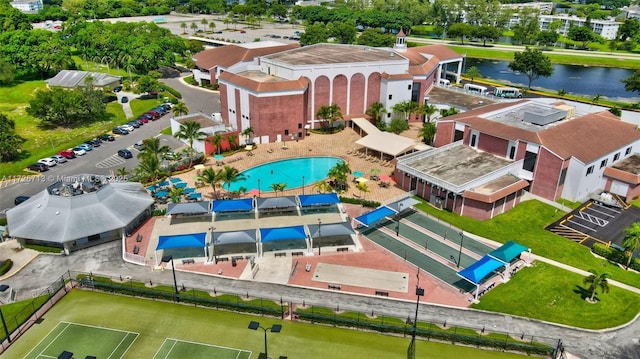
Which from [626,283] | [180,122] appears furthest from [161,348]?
[180,122]

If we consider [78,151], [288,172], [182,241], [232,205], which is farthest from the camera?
[78,151]

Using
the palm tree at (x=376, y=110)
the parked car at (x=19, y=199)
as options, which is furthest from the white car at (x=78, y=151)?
the palm tree at (x=376, y=110)

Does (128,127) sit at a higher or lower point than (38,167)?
higher

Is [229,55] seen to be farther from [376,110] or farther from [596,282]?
[596,282]

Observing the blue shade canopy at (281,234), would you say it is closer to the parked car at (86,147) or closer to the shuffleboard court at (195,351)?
the shuffleboard court at (195,351)

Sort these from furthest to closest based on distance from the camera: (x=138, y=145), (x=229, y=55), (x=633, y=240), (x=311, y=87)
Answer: (x=229, y=55)
(x=311, y=87)
(x=138, y=145)
(x=633, y=240)

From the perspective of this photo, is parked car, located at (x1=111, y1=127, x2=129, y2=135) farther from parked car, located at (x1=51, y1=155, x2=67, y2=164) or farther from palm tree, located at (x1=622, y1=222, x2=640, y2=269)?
palm tree, located at (x1=622, y1=222, x2=640, y2=269)

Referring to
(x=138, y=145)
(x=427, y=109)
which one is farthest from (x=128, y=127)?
(x=427, y=109)
